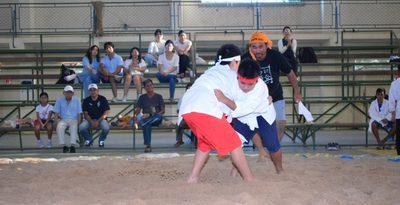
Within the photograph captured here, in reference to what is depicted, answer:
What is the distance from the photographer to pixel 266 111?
6352 mm

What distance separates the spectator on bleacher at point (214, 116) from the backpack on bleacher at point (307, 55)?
37.6ft

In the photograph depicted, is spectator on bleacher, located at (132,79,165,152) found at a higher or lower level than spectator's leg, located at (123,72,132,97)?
lower

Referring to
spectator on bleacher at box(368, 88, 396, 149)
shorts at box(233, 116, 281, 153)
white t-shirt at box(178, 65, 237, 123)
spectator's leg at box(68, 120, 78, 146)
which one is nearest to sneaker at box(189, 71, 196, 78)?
spectator's leg at box(68, 120, 78, 146)

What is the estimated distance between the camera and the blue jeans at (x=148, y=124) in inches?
483

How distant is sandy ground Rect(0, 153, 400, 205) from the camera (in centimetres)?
504

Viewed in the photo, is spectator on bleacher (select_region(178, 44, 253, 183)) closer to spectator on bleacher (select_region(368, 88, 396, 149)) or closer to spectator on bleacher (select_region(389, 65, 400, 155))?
spectator on bleacher (select_region(389, 65, 400, 155))

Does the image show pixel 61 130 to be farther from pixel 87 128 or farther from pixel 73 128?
pixel 87 128

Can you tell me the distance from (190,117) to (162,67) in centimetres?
863

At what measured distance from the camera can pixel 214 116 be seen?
5.79 metres

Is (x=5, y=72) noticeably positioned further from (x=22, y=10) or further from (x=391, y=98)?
(x=391, y=98)

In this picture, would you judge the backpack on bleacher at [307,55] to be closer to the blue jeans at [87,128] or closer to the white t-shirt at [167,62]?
the white t-shirt at [167,62]

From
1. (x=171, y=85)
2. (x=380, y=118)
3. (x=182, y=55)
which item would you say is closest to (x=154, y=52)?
(x=182, y=55)

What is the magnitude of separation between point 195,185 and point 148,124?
22.9 feet

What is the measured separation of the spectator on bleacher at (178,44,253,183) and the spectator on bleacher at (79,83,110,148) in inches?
276
